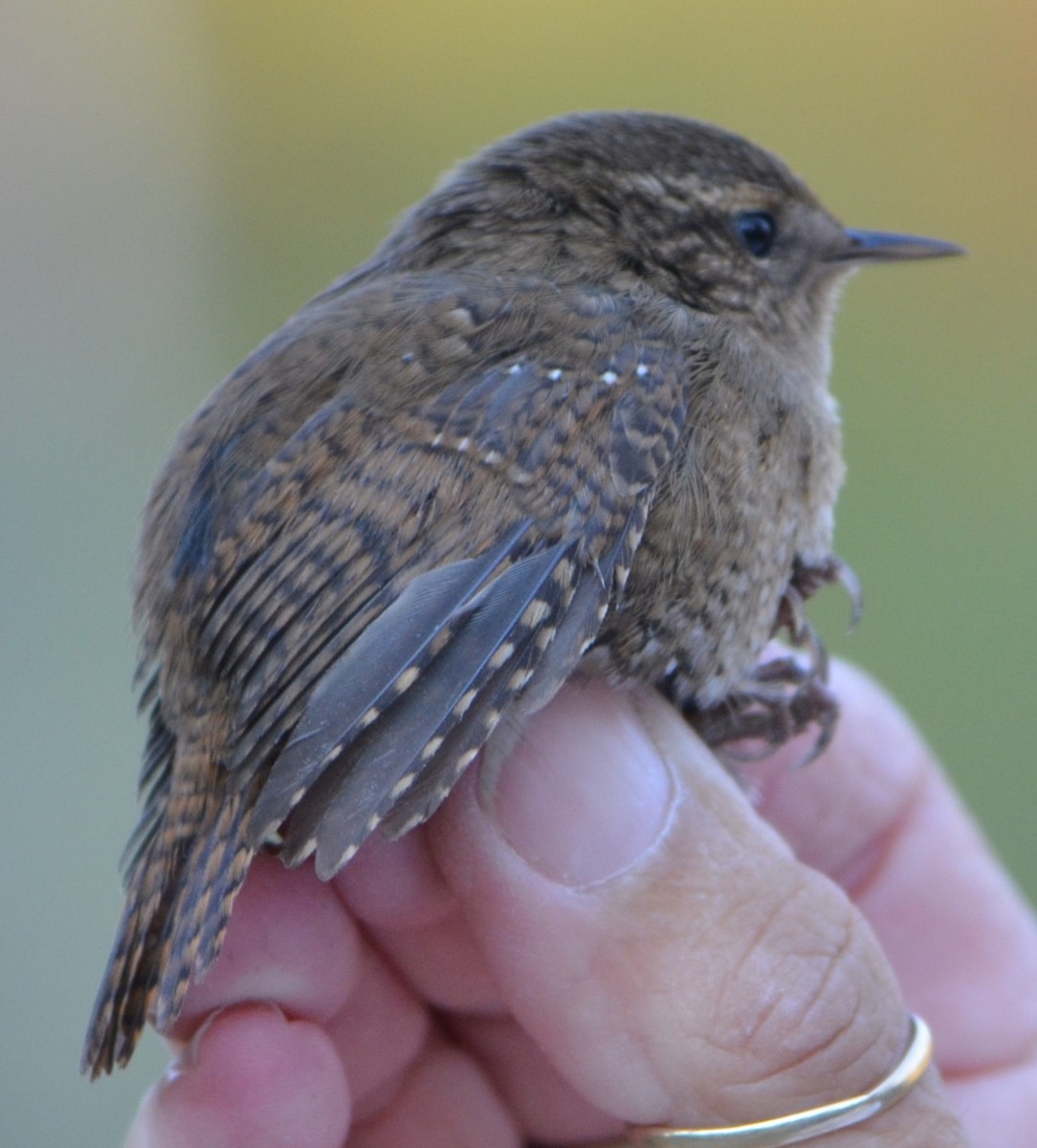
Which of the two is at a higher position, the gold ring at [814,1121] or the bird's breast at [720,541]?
the bird's breast at [720,541]

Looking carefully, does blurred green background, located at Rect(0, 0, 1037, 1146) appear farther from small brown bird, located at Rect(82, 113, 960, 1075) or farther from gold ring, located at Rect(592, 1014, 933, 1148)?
gold ring, located at Rect(592, 1014, 933, 1148)

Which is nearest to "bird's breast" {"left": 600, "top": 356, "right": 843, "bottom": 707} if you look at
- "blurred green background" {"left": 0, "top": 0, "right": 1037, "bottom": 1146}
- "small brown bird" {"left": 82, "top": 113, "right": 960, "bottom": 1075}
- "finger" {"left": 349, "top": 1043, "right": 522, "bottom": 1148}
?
"small brown bird" {"left": 82, "top": 113, "right": 960, "bottom": 1075}

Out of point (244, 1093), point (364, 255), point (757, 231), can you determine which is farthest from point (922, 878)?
point (364, 255)

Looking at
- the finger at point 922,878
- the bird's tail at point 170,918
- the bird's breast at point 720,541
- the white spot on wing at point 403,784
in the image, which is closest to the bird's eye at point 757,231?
the bird's breast at point 720,541

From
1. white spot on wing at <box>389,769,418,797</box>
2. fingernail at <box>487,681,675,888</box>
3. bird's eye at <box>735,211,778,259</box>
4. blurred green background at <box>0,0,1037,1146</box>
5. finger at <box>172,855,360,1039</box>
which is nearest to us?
white spot on wing at <box>389,769,418,797</box>

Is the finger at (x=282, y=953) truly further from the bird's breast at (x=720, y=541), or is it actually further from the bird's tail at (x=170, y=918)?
the bird's breast at (x=720, y=541)

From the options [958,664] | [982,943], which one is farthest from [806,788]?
[958,664]

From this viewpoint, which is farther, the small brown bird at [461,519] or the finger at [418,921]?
the finger at [418,921]

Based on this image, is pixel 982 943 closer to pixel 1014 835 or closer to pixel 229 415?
pixel 229 415
